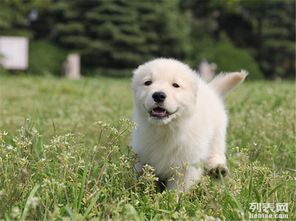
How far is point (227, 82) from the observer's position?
377 cm

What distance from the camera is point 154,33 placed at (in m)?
26.2

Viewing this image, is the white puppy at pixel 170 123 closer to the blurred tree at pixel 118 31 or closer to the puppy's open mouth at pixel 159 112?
the puppy's open mouth at pixel 159 112

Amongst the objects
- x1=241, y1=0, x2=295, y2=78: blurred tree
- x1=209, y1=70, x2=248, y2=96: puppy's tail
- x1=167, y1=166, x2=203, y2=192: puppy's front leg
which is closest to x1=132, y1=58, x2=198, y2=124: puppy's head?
x1=167, y1=166, x2=203, y2=192: puppy's front leg

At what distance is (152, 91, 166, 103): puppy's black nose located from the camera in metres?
2.63

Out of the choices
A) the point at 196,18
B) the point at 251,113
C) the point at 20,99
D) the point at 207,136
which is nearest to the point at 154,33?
the point at 196,18

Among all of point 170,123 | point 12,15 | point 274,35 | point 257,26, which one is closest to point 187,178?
point 170,123

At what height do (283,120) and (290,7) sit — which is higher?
(290,7)

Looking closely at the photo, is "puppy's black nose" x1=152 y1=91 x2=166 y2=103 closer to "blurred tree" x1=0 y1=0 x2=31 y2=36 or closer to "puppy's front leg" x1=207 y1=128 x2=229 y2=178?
"puppy's front leg" x1=207 y1=128 x2=229 y2=178

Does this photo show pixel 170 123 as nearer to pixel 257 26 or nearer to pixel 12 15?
pixel 12 15

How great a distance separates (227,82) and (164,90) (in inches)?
46.9

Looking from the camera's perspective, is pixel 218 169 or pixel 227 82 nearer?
pixel 218 169

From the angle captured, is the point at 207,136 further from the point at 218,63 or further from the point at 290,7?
the point at 290,7

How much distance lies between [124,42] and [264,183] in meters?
23.2

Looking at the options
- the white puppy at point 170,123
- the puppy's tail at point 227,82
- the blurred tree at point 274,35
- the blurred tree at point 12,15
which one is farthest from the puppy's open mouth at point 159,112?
the blurred tree at point 274,35
